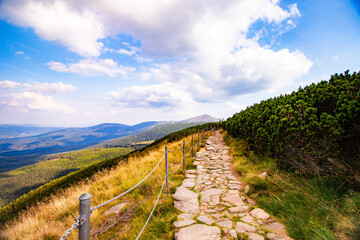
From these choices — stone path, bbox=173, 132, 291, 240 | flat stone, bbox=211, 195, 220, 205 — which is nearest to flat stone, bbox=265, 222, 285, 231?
stone path, bbox=173, 132, 291, 240

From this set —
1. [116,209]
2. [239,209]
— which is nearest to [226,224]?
[239,209]

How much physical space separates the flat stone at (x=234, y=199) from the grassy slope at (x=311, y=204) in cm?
43

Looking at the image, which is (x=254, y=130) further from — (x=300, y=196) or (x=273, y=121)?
(x=300, y=196)

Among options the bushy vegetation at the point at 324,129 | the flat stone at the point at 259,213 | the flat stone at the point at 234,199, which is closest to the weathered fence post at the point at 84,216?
the flat stone at the point at 259,213

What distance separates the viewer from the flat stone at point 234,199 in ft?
13.1

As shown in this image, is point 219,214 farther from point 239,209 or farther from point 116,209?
point 116,209

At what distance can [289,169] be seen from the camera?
→ 482cm

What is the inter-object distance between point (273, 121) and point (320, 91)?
155 centimetres

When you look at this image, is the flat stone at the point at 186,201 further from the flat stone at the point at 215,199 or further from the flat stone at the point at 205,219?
the flat stone at the point at 215,199

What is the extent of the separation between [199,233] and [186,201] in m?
1.24

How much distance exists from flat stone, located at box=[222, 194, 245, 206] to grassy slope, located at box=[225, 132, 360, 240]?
1.40 ft

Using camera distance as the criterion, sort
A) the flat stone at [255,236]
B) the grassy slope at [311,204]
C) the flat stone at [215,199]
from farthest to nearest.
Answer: the flat stone at [215,199] → the flat stone at [255,236] → the grassy slope at [311,204]

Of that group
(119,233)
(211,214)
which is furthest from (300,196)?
(119,233)

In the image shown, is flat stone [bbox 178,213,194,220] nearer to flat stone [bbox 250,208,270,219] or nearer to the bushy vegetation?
flat stone [bbox 250,208,270,219]
